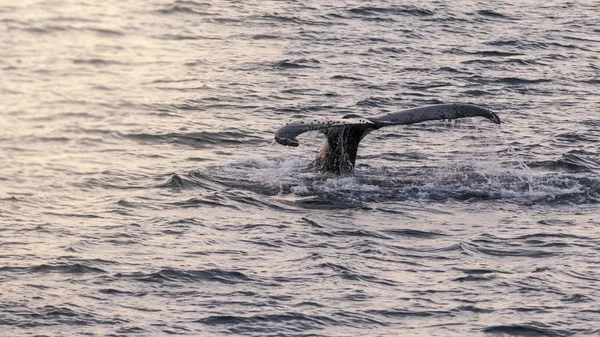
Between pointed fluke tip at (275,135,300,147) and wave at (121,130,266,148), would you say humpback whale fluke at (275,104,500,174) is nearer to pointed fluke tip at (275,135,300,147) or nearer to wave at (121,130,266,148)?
pointed fluke tip at (275,135,300,147)

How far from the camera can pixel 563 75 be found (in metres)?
26.5

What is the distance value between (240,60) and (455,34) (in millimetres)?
5934

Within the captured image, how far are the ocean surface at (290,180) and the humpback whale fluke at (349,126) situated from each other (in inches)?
11.5

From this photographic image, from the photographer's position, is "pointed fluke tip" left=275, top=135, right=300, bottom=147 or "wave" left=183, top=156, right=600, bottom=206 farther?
"wave" left=183, top=156, right=600, bottom=206

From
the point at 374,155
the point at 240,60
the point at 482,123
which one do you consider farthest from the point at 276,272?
the point at 240,60

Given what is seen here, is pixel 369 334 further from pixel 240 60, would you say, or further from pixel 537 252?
pixel 240 60

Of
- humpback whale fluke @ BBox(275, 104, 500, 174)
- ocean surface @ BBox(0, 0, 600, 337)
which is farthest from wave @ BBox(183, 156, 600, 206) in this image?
humpback whale fluke @ BBox(275, 104, 500, 174)

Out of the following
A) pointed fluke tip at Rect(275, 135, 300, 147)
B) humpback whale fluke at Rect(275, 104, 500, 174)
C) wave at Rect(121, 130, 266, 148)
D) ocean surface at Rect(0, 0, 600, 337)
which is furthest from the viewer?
wave at Rect(121, 130, 266, 148)

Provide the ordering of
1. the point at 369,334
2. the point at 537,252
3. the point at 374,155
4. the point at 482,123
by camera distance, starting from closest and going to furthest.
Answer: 1. the point at 369,334
2. the point at 537,252
3. the point at 374,155
4. the point at 482,123

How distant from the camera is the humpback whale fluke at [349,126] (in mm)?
15195

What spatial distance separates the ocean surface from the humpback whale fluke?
292 millimetres

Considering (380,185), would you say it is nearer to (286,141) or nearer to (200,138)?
(286,141)

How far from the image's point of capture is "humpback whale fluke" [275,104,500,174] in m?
15.2

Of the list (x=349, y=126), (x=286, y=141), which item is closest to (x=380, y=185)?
(x=349, y=126)
